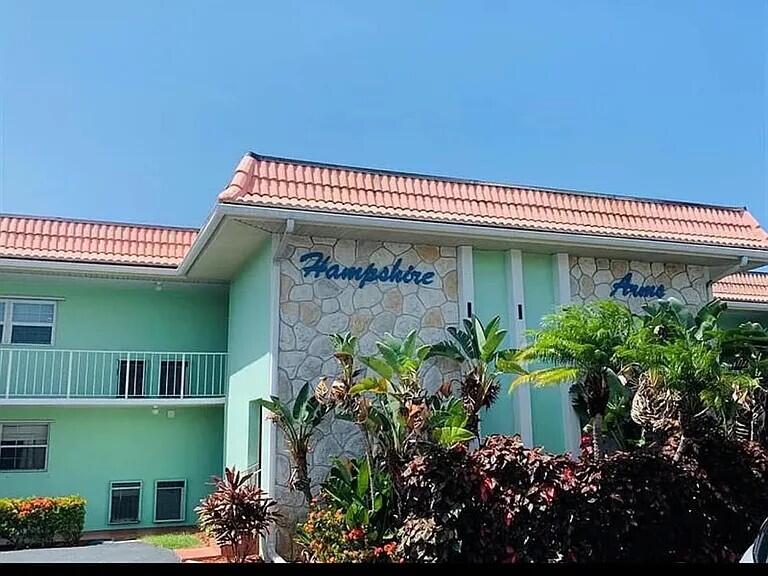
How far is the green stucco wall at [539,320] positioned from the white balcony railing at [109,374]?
6.62 m

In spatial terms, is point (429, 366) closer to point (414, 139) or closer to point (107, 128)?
point (414, 139)

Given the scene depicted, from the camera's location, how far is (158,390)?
1455 centimetres

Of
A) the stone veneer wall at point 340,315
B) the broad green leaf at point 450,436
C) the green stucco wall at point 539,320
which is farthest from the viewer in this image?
the green stucco wall at point 539,320

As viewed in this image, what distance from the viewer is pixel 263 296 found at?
442 inches

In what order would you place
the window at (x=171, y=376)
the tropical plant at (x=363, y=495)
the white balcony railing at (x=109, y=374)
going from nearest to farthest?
1. the tropical plant at (x=363, y=495)
2. the white balcony railing at (x=109, y=374)
3. the window at (x=171, y=376)

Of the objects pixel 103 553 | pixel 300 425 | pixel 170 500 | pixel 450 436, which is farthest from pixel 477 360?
pixel 170 500

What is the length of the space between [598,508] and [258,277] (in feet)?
21.6

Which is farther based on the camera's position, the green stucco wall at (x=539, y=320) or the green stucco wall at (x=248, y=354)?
the green stucco wall at (x=539, y=320)

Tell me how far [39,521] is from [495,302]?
29.1ft

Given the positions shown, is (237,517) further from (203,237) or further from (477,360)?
(203,237)

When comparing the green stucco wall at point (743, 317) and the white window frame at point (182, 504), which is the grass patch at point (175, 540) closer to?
the white window frame at point (182, 504)

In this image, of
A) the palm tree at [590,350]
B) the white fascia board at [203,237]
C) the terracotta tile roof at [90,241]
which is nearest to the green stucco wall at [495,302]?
the palm tree at [590,350]

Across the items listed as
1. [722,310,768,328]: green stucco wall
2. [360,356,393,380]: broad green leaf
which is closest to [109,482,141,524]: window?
[360,356,393,380]: broad green leaf

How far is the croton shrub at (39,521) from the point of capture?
11.9 m
